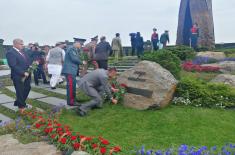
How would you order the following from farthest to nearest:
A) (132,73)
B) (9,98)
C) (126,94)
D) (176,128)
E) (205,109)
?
(9,98) < (132,73) < (126,94) < (205,109) < (176,128)

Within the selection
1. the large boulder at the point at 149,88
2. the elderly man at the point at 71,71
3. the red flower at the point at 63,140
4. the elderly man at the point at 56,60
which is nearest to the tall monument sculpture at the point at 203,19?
the elderly man at the point at 56,60

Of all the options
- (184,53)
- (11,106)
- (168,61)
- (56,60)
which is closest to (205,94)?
(168,61)

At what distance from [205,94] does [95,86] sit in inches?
114

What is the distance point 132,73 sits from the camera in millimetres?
8031

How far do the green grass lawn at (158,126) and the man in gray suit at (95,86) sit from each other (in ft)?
0.61

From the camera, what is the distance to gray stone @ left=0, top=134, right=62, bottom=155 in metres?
4.40

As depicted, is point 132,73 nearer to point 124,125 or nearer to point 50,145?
point 124,125

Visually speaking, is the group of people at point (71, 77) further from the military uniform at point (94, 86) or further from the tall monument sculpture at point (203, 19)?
the tall monument sculpture at point (203, 19)

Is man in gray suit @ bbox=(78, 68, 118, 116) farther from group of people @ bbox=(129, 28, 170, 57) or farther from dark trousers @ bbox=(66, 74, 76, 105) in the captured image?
group of people @ bbox=(129, 28, 170, 57)

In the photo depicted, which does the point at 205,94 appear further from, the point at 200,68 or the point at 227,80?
the point at 200,68

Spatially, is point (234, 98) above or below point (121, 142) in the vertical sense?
above

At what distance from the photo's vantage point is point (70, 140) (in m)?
4.66

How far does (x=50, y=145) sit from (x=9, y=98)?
512 cm

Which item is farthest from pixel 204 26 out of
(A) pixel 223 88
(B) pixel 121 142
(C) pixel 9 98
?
(B) pixel 121 142
